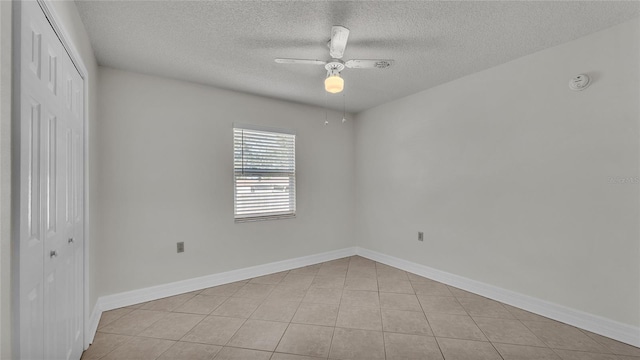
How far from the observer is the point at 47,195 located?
1.29 metres

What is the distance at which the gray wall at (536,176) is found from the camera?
213 cm

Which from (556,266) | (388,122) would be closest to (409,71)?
(388,122)

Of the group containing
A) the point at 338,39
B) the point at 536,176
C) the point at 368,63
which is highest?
the point at 338,39

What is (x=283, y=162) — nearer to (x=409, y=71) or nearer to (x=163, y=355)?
(x=409, y=71)

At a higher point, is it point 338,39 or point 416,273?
point 338,39

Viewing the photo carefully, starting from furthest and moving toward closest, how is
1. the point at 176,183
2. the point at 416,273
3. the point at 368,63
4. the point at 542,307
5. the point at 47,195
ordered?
the point at 416,273 < the point at 176,183 < the point at 542,307 < the point at 368,63 < the point at 47,195

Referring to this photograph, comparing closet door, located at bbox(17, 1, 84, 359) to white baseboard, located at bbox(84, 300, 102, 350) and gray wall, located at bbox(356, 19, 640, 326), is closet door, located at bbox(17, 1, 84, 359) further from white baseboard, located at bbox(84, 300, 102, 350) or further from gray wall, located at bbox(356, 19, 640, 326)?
gray wall, located at bbox(356, 19, 640, 326)

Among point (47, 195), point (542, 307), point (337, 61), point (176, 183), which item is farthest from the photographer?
point (176, 183)

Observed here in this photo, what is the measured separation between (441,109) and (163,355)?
3635 mm

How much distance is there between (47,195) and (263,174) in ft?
8.17

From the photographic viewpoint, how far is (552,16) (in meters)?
2.01

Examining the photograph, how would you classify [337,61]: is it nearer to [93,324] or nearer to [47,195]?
[47,195]

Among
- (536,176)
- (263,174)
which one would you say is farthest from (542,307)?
(263,174)

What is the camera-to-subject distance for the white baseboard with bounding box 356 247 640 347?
6.88 ft
